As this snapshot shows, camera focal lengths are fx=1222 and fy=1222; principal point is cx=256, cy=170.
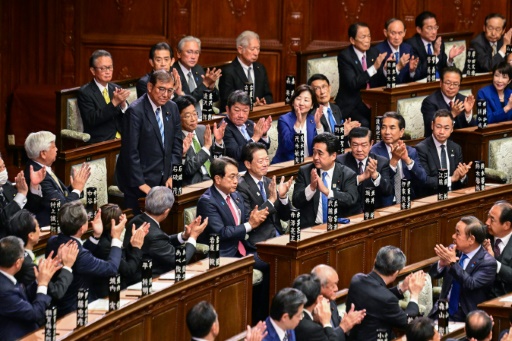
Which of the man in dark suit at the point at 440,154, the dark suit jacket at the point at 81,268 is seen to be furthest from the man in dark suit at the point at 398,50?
the dark suit jacket at the point at 81,268

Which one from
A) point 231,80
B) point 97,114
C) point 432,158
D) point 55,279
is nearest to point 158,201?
point 55,279

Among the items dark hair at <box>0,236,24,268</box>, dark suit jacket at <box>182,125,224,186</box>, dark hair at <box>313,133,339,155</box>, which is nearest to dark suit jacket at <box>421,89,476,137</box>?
dark hair at <box>313,133,339,155</box>

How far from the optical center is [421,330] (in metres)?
5.39

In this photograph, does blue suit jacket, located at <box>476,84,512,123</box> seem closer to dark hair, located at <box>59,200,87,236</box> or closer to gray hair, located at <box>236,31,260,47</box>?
gray hair, located at <box>236,31,260,47</box>

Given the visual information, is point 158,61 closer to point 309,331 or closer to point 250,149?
point 250,149

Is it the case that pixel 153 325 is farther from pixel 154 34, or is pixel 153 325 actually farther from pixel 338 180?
pixel 154 34

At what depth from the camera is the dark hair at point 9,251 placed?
538cm

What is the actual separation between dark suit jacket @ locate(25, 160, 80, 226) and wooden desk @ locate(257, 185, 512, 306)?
3.66 ft

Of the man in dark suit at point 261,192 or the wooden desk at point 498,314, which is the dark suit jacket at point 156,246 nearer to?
the man in dark suit at point 261,192

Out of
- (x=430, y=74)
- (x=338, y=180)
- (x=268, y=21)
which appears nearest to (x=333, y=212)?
(x=338, y=180)

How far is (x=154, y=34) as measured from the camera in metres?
10.4

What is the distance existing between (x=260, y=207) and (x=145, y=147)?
83 centimetres

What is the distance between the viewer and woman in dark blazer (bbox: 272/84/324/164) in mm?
7922

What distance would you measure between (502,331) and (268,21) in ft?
16.6
